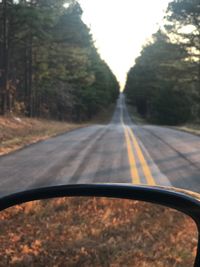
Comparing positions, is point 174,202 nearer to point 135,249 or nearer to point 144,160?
point 135,249

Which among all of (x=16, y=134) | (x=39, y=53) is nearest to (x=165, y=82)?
(x=39, y=53)

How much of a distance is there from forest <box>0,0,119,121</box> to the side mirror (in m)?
31.4

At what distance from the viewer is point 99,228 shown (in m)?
3.08

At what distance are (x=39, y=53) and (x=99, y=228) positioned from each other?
47829 millimetres

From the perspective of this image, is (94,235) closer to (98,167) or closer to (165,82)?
(98,167)

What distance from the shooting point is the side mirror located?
2371mm

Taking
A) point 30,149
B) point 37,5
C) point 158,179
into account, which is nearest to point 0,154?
point 30,149

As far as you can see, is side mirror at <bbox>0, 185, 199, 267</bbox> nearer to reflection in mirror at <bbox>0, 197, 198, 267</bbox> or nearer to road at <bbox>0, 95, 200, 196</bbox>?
reflection in mirror at <bbox>0, 197, 198, 267</bbox>

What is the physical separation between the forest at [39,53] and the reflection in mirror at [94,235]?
3136 centimetres

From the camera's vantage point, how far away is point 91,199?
8.64 ft

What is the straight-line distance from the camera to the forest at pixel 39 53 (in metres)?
35.8

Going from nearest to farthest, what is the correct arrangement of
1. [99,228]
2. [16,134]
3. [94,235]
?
1. [94,235]
2. [99,228]
3. [16,134]

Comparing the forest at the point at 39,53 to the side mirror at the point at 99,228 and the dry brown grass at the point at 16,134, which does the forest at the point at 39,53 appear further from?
the side mirror at the point at 99,228

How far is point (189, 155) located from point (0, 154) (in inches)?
230
